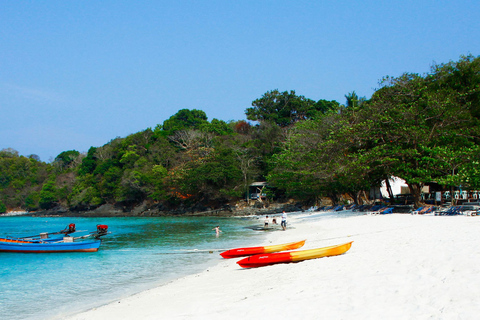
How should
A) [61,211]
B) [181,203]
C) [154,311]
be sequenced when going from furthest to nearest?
[61,211]
[181,203]
[154,311]

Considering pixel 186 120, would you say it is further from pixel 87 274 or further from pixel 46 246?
pixel 87 274

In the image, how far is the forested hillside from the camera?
22719 mm

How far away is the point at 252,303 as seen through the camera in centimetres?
651

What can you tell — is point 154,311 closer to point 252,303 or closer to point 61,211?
point 252,303

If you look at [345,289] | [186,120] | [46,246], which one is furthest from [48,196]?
[345,289]

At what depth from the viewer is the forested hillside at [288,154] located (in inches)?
894

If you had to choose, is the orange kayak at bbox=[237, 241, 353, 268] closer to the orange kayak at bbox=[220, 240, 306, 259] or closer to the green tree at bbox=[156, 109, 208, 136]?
the orange kayak at bbox=[220, 240, 306, 259]

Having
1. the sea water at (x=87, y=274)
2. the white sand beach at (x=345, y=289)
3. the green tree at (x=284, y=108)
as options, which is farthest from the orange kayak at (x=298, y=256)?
the green tree at (x=284, y=108)

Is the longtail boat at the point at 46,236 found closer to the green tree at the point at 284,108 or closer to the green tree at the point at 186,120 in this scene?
the green tree at the point at 284,108

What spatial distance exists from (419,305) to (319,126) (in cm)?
3310

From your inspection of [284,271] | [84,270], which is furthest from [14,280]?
[284,271]

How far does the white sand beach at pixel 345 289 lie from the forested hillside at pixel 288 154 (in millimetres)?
13255

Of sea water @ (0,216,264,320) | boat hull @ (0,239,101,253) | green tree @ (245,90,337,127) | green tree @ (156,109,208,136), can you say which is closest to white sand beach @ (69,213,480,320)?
sea water @ (0,216,264,320)

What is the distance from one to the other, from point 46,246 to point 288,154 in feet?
85.9
